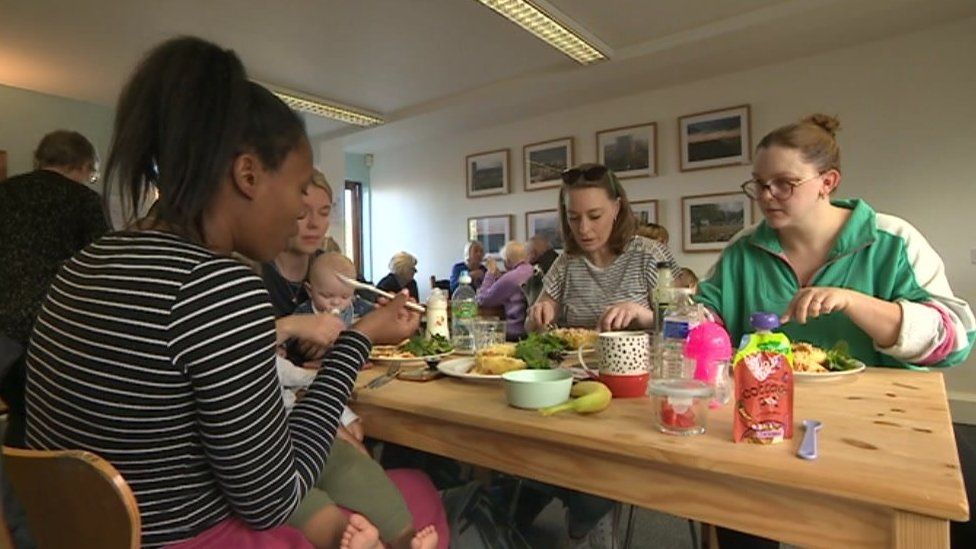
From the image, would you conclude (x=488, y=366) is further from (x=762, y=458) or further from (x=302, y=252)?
(x=302, y=252)

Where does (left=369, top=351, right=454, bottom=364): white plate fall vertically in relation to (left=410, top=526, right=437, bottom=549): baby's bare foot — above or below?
above

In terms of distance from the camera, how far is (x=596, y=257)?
194cm

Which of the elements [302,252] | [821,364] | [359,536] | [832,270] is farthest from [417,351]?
[832,270]

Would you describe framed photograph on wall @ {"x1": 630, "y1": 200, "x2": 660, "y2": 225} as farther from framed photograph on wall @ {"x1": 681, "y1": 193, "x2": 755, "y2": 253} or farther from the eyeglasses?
the eyeglasses

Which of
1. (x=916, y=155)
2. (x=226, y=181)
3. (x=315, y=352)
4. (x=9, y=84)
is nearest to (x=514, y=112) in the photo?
(x=916, y=155)

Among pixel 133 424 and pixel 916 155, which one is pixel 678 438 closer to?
pixel 133 424

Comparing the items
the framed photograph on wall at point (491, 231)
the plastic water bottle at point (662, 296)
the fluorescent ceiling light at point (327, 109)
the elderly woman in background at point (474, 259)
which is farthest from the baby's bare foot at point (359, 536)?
the framed photograph on wall at point (491, 231)

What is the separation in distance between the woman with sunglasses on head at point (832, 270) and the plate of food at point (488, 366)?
529 millimetres

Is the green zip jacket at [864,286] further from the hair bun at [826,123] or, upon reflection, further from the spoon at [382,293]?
the spoon at [382,293]

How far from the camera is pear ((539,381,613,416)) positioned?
2.84 feet

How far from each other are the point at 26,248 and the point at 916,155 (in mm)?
4826

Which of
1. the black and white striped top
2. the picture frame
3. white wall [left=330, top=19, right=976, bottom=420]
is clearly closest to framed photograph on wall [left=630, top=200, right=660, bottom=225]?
white wall [left=330, top=19, right=976, bottom=420]

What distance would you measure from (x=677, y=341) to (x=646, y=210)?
4.04m

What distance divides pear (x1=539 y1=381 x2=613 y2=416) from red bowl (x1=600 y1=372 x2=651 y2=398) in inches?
3.0
